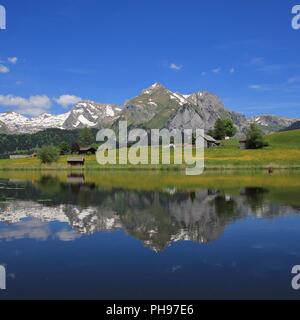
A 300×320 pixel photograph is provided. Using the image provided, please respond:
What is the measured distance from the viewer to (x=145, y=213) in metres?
46.7

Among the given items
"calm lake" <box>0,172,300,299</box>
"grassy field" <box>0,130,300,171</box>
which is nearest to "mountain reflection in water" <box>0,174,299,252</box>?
"calm lake" <box>0,172,300,299</box>

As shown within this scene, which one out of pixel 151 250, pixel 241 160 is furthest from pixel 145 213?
pixel 241 160

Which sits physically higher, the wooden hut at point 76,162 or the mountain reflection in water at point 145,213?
the wooden hut at point 76,162

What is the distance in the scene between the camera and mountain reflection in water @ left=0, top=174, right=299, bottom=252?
35.7m

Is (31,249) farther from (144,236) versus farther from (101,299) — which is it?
(101,299)

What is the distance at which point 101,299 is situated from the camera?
1991cm

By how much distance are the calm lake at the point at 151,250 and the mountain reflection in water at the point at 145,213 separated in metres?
0.11

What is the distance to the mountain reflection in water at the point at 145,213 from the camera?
35656mm

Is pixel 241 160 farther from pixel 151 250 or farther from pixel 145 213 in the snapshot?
pixel 151 250

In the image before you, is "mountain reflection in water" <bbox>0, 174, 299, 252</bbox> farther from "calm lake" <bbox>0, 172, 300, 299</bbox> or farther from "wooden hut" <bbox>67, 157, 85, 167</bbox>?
"wooden hut" <bbox>67, 157, 85, 167</bbox>

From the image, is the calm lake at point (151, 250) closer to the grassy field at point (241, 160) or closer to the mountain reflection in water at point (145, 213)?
the mountain reflection in water at point (145, 213)

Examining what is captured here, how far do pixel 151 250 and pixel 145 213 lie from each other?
17.1 m

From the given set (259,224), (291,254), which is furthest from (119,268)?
(259,224)

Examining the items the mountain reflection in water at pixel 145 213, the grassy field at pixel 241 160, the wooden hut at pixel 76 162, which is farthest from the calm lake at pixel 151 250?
the wooden hut at pixel 76 162
